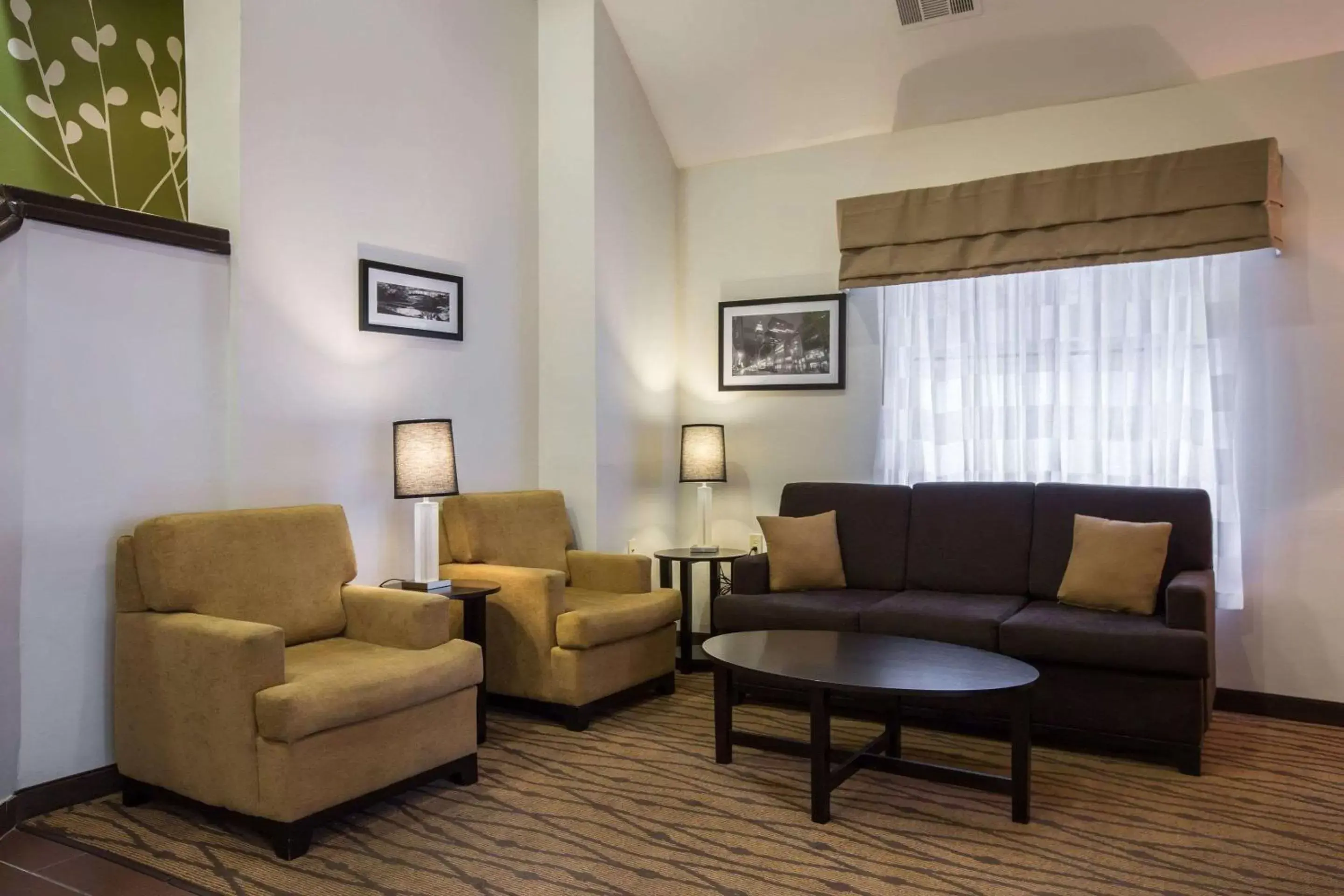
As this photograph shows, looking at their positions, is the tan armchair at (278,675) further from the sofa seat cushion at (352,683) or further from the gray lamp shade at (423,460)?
the gray lamp shade at (423,460)

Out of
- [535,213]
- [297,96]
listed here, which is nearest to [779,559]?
[535,213]

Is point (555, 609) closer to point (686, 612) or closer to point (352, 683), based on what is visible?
point (686, 612)

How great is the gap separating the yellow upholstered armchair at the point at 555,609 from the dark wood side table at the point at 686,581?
10.1 inches

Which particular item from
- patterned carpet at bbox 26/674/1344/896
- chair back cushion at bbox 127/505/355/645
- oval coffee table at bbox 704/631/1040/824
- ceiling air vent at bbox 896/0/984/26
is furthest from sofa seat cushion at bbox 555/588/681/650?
ceiling air vent at bbox 896/0/984/26

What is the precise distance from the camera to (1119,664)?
3.49 meters

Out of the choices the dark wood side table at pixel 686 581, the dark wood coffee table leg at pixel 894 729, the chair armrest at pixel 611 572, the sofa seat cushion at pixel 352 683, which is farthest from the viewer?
the dark wood side table at pixel 686 581

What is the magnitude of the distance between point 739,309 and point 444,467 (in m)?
2.19

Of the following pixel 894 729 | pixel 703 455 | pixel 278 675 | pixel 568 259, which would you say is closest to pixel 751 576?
pixel 703 455

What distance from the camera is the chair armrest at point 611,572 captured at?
→ 14.8ft

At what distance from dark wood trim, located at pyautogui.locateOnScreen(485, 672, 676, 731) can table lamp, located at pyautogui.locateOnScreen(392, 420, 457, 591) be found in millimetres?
620

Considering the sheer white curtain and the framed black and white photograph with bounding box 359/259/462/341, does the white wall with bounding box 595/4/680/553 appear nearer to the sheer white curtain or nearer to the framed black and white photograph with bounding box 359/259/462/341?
the framed black and white photograph with bounding box 359/259/462/341

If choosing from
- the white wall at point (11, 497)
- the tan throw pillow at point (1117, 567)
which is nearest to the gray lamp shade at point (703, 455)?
the tan throw pillow at point (1117, 567)

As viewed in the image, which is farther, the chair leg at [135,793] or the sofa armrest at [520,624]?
the sofa armrest at [520,624]

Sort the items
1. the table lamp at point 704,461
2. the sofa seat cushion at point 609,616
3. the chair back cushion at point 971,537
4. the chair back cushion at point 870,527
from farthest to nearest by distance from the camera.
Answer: the table lamp at point 704,461, the chair back cushion at point 870,527, the chair back cushion at point 971,537, the sofa seat cushion at point 609,616
